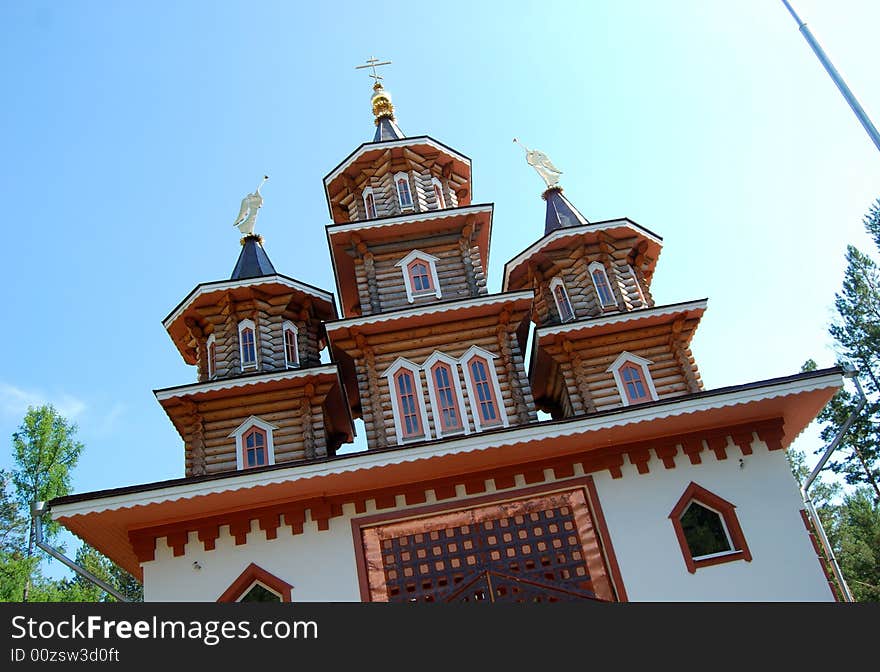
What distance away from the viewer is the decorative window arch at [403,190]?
69.7ft

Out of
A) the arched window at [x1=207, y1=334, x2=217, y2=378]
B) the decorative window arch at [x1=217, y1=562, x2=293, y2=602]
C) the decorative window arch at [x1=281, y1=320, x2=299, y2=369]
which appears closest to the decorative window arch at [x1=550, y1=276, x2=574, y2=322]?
the decorative window arch at [x1=281, y1=320, x2=299, y2=369]

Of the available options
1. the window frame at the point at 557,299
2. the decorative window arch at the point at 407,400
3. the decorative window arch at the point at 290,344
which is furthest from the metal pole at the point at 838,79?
the decorative window arch at the point at 290,344

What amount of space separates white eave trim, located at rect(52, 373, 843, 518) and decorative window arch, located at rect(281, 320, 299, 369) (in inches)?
275

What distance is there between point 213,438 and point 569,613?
34.4 feet

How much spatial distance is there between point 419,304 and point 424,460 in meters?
6.23

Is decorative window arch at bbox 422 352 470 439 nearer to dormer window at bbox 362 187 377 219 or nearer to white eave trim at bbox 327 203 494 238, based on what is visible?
white eave trim at bbox 327 203 494 238

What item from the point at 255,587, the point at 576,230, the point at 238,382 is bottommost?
the point at 255,587

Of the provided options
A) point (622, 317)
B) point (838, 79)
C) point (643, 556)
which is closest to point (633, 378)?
point (622, 317)

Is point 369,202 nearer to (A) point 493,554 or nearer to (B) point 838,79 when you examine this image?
(A) point 493,554

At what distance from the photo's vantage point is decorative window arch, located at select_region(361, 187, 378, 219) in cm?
2162

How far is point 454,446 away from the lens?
12664 mm

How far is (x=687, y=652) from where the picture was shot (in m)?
10.0

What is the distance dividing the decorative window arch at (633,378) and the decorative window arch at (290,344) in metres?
8.53

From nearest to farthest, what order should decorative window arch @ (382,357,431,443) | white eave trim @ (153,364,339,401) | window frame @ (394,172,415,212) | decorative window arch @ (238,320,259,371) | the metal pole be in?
the metal pole
decorative window arch @ (382,357,431,443)
white eave trim @ (153,364,339,401)
decorative window arch @ (238,320,259,371)
window frame @ (394,172,415,212)
